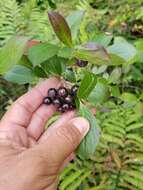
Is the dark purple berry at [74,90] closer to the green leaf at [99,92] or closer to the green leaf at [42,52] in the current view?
the green leaf at [99,92]

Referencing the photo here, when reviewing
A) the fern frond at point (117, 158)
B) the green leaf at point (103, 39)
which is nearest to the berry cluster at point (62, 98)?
the green leaf at point (103, 39)

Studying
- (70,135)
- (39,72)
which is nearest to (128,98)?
(70,135)

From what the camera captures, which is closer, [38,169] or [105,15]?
[38,169]

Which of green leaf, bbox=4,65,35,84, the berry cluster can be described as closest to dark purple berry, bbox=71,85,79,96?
the berry cluster

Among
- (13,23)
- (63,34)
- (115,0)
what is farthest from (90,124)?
(115,0)

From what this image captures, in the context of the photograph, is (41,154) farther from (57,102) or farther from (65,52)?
(65,52)

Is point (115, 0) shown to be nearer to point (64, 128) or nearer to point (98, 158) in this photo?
point (98, 158)

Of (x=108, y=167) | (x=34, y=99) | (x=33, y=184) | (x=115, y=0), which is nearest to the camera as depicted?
(x=33, y=184)
